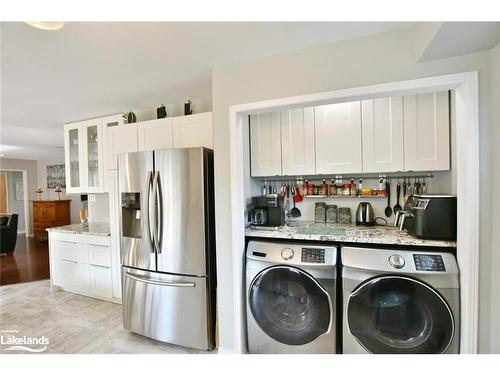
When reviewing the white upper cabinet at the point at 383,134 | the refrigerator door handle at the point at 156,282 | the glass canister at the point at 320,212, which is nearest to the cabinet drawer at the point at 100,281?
the refrigerator door handle at the point at 156,282

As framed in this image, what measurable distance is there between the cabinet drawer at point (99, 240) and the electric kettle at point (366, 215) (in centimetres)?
276

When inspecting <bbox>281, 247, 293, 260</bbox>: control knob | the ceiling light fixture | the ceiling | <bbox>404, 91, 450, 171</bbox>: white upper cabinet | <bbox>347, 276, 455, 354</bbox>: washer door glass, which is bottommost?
<bbox>347, 276, 455, 354</bbox>: washer door glass

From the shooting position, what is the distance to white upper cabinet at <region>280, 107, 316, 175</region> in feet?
7.00

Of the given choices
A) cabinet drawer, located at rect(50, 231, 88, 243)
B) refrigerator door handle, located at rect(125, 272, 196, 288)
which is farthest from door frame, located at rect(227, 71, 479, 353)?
cabinet drawer, located at rect(50, 231, 88, 243)

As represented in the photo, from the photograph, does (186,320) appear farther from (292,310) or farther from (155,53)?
(155,53)

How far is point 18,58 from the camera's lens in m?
1.64

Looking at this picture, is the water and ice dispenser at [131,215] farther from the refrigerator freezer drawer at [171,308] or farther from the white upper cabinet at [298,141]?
the white upper cabinet at [298,141]

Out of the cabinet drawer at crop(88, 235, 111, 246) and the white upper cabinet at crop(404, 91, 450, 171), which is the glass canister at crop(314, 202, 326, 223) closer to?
Answer: the white upper cabinet at crop(404, 91, 450, 171)

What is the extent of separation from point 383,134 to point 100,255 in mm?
3272

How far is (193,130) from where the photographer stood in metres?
2.28

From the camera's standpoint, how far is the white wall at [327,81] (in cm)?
129

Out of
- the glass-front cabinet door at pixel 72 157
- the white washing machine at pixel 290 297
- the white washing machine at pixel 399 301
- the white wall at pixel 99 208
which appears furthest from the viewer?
the white wall at pixel 99 208
